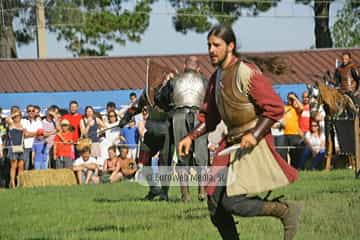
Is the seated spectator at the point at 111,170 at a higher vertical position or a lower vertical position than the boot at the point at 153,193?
lower

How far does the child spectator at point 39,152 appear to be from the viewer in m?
21.1

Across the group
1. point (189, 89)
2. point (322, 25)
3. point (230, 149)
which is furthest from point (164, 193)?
point (322, 25)

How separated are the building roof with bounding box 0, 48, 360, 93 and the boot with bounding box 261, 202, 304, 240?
18.3 m

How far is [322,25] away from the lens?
42.6m

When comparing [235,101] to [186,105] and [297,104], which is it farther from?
[297,104]

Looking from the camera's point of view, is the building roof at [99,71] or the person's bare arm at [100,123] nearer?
the person's bare arm at [100,123]

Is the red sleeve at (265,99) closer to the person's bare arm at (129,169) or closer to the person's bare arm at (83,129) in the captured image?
the person's bare arm at (129,169)

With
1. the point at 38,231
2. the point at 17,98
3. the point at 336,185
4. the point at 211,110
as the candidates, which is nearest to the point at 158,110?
the point at 336,185

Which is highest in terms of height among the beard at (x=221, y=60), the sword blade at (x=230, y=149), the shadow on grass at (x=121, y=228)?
the beard at (x=221, y=60)

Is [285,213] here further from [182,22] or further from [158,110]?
[182,22]

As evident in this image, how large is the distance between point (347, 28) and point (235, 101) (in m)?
39.5

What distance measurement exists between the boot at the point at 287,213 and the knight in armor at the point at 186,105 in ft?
→ 19.8

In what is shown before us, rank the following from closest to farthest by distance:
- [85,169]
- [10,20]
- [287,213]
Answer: [287,213] < [85,169] < [10,20]

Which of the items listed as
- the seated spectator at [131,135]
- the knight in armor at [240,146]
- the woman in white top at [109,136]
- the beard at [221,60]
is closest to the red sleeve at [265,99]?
the knight in armor at [240,146]
